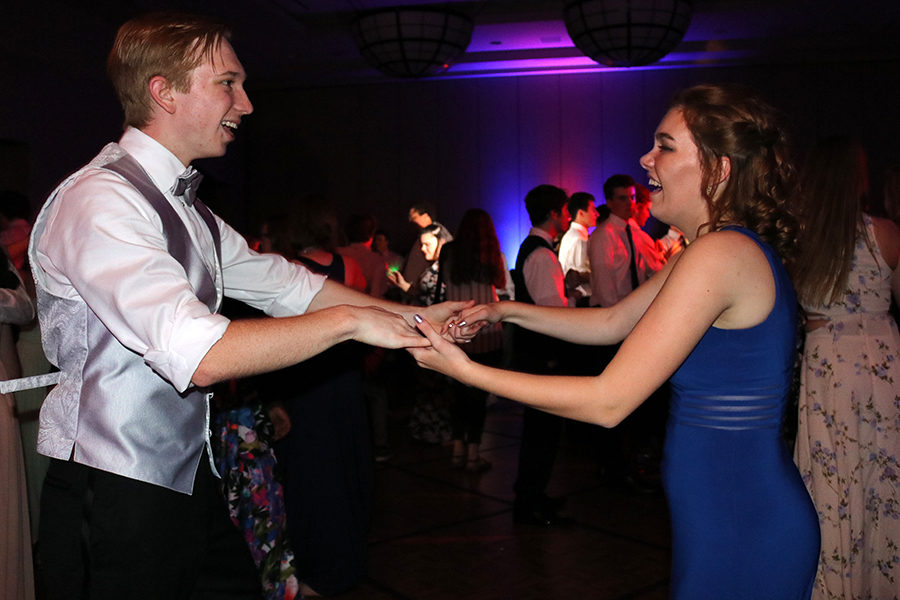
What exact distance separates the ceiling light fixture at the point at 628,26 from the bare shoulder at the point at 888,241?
9.84ft

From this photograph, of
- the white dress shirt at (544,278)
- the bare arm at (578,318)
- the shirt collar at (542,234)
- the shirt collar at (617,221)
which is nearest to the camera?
the bare arm at (578,318)

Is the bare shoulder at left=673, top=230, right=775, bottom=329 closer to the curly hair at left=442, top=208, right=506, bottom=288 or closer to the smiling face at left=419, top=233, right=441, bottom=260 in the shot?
the curly hair at left=442, top=208, right=506, bottom=288

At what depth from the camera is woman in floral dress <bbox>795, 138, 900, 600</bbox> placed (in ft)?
9.35

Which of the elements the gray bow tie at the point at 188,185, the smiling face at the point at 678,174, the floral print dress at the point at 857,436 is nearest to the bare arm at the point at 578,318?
the smiling face at the point at 678,174

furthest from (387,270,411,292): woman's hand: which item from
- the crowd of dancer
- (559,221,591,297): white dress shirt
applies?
the crowd of dancer

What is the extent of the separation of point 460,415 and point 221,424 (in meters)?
2.54

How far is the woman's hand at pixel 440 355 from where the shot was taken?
1485 mm

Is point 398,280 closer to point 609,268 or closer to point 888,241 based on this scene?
point 609,268

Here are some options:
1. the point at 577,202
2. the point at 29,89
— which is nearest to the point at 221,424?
the point at 577,202

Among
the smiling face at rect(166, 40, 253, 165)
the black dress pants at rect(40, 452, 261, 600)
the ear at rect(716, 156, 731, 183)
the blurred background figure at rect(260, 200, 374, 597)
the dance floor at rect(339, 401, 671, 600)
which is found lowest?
the dance floor at rect(339, 401, 671, 600)

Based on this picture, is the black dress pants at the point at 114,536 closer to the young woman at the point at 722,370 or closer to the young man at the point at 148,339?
the young man at the point at 148,339

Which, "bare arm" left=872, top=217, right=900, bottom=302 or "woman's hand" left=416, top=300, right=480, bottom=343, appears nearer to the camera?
"woman's hand" left=416, top=300, right=480, bottom=343

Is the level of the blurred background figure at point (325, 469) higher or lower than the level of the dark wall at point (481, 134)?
lower

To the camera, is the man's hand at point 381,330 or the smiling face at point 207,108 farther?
Result: the smiling face at point 207,108
